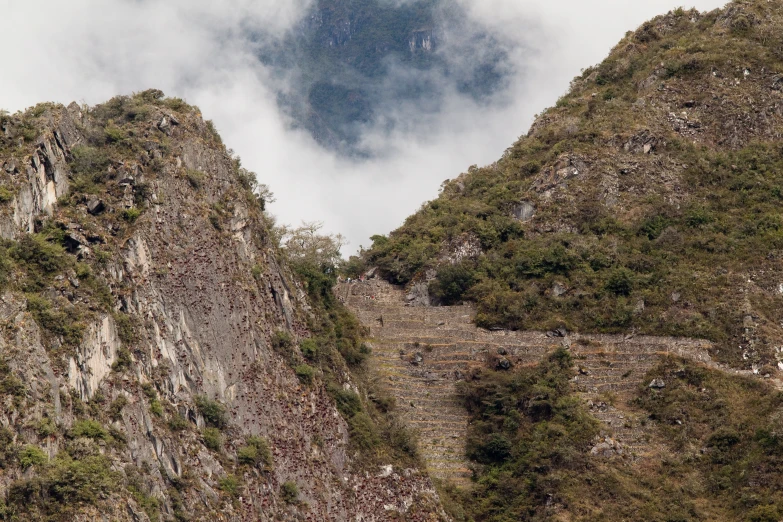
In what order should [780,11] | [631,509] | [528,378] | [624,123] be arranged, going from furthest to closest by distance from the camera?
1. [780,11]
2. [624,123]
3. [528,378]
4. [631,509]

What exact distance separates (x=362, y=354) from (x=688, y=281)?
19371mm

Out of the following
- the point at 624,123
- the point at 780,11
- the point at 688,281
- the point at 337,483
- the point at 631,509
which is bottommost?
the point at 631,509

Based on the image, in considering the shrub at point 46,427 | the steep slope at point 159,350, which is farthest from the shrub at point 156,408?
the shrub at point 46,427

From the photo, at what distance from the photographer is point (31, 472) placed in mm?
37125

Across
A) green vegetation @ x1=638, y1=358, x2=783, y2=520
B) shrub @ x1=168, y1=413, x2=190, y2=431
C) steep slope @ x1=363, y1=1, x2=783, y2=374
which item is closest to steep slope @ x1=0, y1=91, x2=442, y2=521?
shrub @ x1=168, y1=413, x2=190, y2=431

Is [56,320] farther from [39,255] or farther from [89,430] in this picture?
[89,430]

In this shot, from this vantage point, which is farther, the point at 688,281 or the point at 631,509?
the point at 688,281

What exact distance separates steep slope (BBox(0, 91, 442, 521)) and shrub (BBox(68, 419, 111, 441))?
0.07 metres

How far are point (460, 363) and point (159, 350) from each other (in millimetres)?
20311

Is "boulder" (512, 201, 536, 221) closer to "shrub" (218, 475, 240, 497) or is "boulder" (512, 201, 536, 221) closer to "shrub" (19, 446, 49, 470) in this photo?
"shrub" (218, 475, 240, 497)

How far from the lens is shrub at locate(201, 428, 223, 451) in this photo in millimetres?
47969

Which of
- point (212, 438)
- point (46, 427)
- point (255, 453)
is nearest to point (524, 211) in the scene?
point (255, 453)

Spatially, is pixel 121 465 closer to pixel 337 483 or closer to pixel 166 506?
pixel 166 506

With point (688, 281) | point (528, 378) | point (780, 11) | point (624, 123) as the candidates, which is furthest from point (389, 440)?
point (780, 11)
